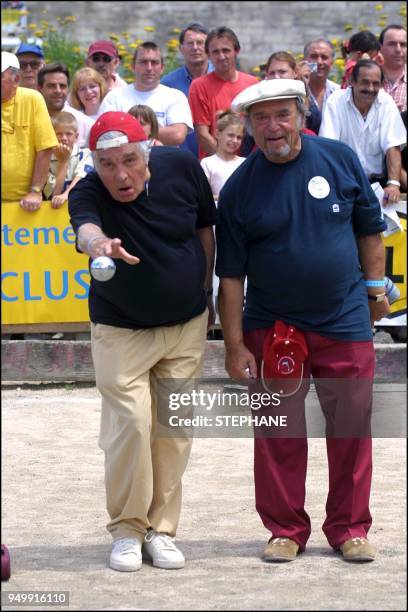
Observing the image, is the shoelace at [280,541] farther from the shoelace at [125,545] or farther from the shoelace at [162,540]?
the shoelace at [125,545]

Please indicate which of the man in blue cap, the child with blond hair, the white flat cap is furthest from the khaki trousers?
the man in blue cap

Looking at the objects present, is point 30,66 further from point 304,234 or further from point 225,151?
point 304,234

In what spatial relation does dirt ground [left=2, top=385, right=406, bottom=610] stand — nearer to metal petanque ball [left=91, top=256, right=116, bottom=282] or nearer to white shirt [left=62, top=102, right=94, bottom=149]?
metal petanque ball [left=91, top=256, right=116, bottom=282]

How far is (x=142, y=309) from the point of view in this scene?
208 inches

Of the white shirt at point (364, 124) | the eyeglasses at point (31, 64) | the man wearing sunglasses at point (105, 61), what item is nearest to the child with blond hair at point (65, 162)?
the eyeglasses at point (31, 64)

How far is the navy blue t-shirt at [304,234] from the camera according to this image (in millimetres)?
5301

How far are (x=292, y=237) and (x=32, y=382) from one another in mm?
4807

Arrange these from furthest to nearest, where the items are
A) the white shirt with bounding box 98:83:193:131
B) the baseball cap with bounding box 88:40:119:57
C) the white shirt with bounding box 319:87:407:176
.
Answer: the baseball cap with bounding box 88:40:119:57 → the white shirt with bounding box 98:83:193:131 → the white shirt with bounding box 319:87:407:176

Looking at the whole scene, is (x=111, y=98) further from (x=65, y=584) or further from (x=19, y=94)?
(x=65, y=584)

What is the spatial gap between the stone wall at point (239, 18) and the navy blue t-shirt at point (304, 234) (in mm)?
14156

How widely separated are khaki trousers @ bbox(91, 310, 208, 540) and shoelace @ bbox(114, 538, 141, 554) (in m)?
0.04

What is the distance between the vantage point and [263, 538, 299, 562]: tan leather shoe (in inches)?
213

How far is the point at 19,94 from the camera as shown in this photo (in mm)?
9102

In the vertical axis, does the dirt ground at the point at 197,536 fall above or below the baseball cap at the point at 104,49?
below
